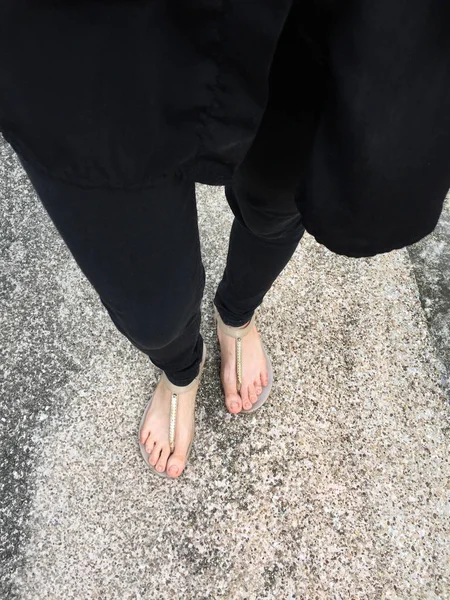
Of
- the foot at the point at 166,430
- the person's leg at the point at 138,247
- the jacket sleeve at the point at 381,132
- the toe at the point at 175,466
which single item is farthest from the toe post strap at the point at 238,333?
the jacket sleeve at the point at 381,132

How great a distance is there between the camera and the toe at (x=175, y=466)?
3.62 ft

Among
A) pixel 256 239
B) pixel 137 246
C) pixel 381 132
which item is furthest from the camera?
pixel 256 239

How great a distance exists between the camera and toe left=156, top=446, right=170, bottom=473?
110 cm

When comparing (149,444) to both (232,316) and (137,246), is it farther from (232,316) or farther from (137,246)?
(137,246)

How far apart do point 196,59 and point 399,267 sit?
3.98ft

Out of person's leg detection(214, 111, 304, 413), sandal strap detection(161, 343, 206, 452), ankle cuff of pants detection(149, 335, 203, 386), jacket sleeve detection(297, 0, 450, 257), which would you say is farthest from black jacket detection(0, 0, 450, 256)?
sandal strap detection(161, 343, 206, 452)

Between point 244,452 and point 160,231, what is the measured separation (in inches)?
30.0

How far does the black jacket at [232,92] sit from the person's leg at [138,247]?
0.12 feet

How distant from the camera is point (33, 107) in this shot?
417mm

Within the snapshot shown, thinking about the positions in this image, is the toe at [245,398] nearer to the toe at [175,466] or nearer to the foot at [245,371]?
the foot at [245,371]

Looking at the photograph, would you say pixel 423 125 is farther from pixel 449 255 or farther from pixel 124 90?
pixel 449 255

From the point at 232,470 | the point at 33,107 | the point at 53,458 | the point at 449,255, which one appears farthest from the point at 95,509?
the point at 449,255

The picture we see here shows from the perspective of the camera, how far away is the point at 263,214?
2.51ft

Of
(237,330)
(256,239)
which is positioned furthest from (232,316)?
(256,239)
